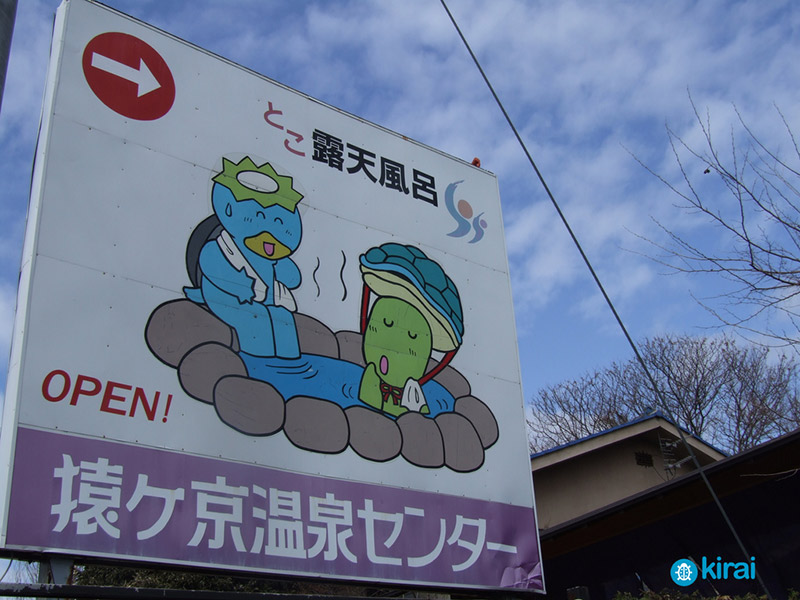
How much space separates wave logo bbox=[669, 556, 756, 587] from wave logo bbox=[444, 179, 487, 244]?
3671 mm

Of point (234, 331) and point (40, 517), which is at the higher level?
point (234, 331)

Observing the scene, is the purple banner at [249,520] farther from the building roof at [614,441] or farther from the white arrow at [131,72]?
the building roof at [614,441]

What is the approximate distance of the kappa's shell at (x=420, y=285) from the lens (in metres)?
6.42

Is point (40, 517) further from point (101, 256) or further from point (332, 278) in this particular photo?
point (332, 278)

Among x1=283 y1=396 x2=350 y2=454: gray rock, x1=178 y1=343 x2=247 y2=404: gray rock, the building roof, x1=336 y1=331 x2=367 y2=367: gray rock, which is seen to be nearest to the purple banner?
x1=283 y1=396 x2=350 y2=454: gray rock

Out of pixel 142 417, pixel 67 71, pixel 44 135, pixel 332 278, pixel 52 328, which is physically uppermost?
pixel 67 71

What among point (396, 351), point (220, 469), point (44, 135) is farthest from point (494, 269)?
point (44, 135)

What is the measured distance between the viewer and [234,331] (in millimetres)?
5328

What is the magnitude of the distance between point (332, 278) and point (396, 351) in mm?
740

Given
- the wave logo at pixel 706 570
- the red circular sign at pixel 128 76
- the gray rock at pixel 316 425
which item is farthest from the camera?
the wave logo at pixel 706 570

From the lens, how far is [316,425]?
543 centimetres

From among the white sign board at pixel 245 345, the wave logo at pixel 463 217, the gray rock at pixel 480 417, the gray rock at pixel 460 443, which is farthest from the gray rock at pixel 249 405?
the wave logo at pixel 463 217

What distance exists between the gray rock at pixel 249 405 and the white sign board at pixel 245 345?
0.6 inches

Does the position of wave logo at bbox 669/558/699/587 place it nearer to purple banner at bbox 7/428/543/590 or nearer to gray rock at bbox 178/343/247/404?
purple banner at bbox 7/428/543/590
